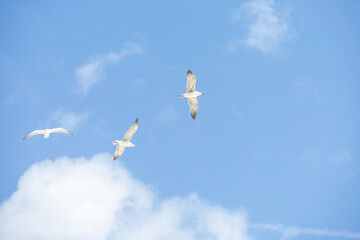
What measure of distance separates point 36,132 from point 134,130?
8.83 m

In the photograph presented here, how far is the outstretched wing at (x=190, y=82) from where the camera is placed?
1516 inches

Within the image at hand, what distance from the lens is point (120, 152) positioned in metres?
41.1

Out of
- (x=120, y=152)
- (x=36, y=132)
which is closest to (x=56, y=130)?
(x=36, y=132)

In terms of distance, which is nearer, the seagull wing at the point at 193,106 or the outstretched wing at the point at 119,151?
the outstretched wing at the point at 119,151

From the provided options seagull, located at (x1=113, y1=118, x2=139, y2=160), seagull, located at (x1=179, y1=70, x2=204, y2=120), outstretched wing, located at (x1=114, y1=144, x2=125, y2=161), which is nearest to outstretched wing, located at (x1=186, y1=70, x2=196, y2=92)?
seagull, located at (x1=179, y1=70, x2=204, y2=120)

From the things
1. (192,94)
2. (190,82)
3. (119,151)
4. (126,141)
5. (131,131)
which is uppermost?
(190,82)

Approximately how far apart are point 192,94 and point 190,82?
49.3 inches

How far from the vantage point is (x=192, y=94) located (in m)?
39.8

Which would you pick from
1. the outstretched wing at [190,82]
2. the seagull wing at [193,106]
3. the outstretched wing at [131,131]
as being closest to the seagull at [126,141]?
the outstretched wing at [131,131]

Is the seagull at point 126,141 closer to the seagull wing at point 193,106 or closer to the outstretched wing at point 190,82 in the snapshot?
the outstretched wing at point 190,82

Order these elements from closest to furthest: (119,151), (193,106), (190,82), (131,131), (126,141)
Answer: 1. (190,82)
2. (131,131)
3. (126,141)
4. (119,151)
5. (193,106)

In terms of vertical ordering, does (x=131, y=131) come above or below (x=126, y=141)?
above

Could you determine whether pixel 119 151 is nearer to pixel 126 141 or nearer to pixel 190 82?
pixel 126 141

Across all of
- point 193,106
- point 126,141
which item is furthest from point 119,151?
point 193,106
